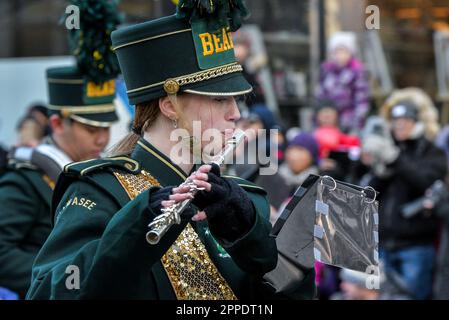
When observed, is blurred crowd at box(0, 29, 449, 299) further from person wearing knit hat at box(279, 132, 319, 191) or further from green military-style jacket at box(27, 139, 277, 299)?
green military-style jacket at box(27, 139, 277, 299)

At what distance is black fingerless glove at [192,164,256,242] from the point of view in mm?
2896

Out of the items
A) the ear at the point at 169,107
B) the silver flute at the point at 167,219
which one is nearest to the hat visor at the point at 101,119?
the ear at the point at 169,107

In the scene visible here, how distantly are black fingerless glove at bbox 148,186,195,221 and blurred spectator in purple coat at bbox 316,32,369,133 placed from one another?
6.15 metres

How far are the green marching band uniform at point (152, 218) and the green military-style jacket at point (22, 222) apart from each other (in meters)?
1.85

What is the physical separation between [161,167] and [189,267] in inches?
13.5

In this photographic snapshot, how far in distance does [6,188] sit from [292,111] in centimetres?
626

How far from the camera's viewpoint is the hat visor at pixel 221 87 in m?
3.24

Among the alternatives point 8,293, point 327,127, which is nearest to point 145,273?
point 8,293

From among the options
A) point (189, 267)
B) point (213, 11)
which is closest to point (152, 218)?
point (189, 267)

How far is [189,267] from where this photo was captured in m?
3.17

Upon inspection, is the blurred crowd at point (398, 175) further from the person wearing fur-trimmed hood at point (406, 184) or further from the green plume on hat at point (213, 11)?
the green plume on hat at point (213, 11)
